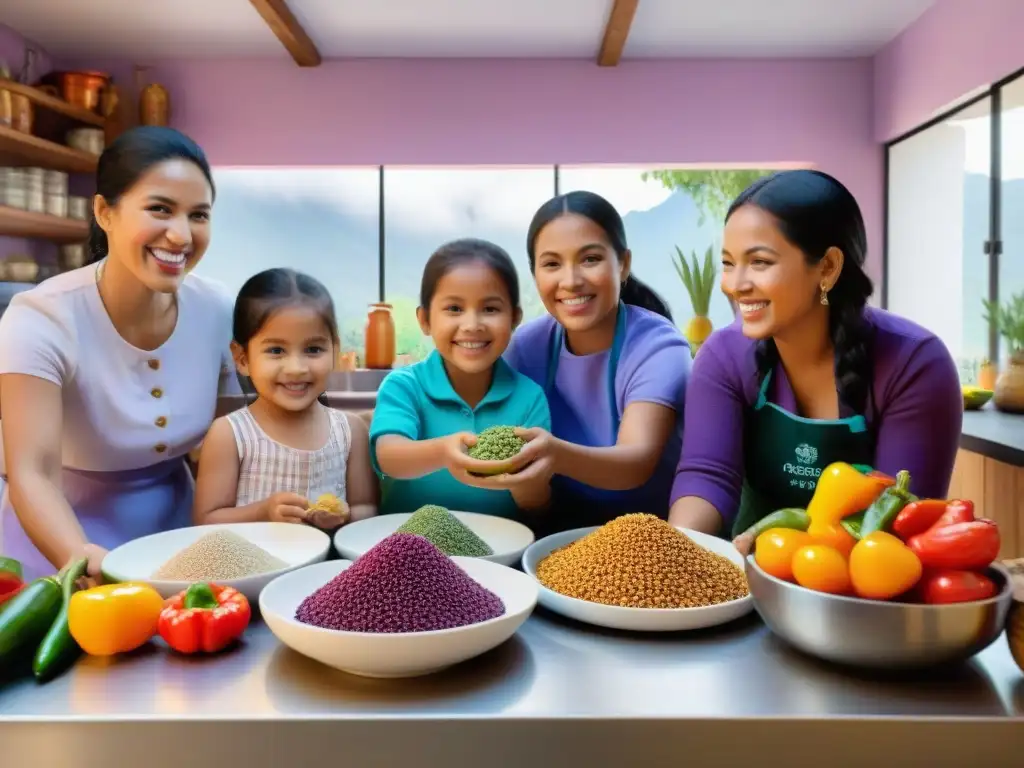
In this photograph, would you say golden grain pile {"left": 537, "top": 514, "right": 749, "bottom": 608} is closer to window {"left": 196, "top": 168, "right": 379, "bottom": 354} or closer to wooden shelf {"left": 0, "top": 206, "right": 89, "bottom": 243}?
wooden shelf {"left": 0, "top": 206, "right": 89, "bottom": 243}

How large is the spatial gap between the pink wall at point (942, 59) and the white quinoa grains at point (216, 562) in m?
3.65

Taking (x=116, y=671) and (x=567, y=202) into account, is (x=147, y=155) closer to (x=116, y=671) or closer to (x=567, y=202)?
(x=567, y=202)

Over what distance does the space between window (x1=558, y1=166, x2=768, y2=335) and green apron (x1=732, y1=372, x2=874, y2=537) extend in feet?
12.4

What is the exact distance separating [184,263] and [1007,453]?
2.22 metres

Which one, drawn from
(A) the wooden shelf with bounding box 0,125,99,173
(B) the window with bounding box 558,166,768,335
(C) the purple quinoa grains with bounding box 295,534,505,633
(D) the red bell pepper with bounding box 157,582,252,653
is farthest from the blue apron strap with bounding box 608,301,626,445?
(B) the window with bounding box 558,166,768,335

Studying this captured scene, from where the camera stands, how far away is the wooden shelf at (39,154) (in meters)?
3.64

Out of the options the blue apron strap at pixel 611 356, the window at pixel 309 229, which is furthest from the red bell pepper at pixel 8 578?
the window at pixel 309 229

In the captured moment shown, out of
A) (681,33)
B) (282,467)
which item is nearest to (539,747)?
Result: (282,467)

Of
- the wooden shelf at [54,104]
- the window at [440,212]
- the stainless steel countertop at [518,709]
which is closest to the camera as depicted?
the stainless steel countertop at [518,709]

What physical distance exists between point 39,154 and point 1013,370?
15.1 ft

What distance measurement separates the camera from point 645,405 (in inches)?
57.5

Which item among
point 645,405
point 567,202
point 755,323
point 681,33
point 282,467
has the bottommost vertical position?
point 282,467

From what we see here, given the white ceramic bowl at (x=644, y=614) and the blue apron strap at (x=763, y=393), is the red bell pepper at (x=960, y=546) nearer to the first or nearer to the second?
the white ceramic bowl at (x=644, y=614)

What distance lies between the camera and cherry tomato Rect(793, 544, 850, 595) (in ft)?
2.51
